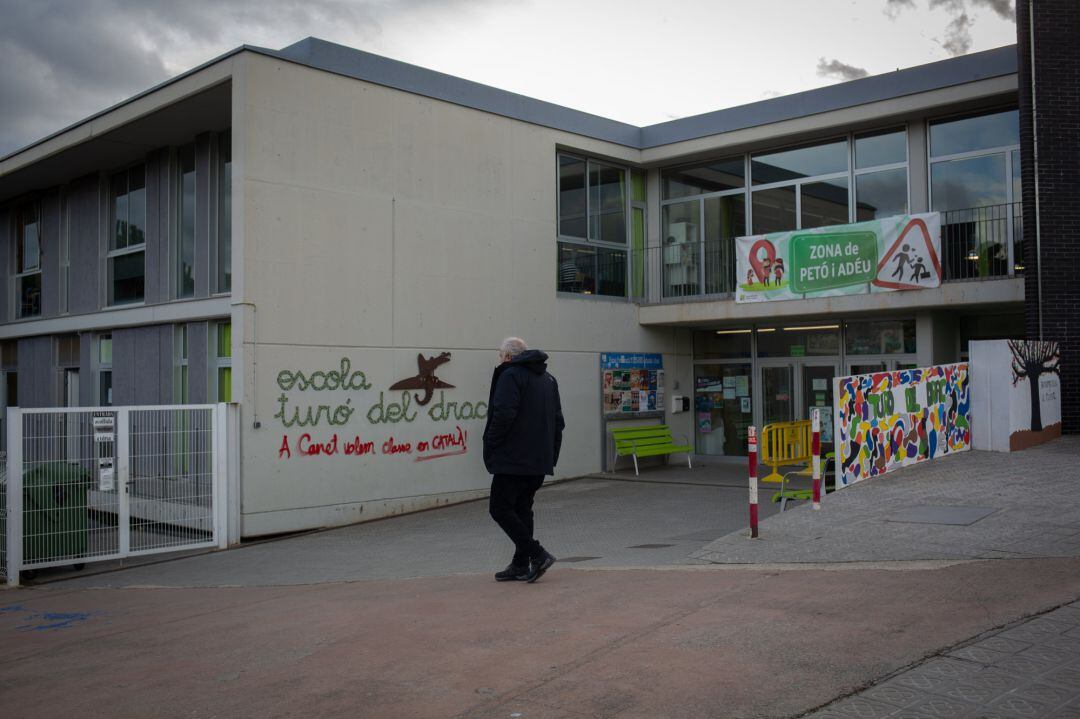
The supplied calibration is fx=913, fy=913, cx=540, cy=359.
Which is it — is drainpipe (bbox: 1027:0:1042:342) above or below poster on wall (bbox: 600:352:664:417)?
above

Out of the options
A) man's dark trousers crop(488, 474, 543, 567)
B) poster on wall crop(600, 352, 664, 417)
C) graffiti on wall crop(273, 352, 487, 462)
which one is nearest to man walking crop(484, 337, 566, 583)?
man's dark trousers crop(488, 474, 543, 567)

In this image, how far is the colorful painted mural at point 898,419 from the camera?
389 inches

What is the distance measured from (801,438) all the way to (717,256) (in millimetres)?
5808

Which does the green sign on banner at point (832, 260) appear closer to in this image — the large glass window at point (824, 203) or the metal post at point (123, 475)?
the large glass window at point (824, 203)

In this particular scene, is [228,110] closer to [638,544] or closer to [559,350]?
[559,350]

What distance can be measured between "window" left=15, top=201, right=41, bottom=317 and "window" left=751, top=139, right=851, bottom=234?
14890 millimetres

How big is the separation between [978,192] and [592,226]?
21.6 ft

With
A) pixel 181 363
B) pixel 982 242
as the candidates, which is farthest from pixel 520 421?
pixel 982 242

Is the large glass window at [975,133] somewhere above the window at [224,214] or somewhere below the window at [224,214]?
above

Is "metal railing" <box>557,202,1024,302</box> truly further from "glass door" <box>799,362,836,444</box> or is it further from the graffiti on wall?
the graffiti on wall

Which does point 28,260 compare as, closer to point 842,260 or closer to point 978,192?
point 842,260

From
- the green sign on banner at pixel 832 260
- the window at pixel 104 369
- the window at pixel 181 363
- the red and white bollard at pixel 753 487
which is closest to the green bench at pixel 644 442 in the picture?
the green sign on banner at pixel 832 260

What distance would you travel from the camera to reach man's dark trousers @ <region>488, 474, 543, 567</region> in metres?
6.71

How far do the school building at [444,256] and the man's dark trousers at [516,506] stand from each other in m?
5.68
